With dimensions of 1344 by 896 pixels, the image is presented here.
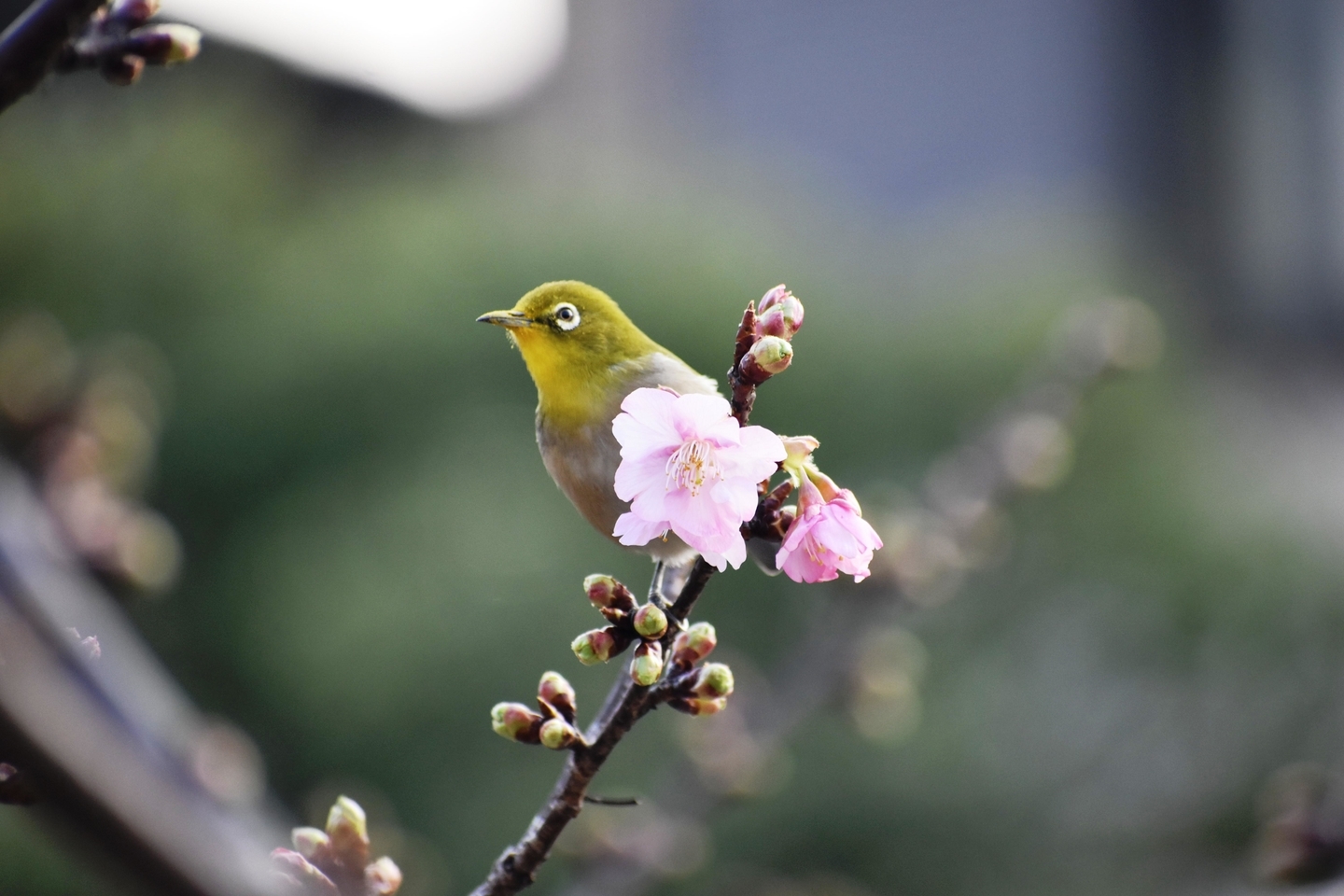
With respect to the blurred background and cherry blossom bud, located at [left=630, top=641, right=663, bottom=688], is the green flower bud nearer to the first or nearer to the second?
cherry blossom bud, located at [left=630, top=641, right=663, bottom=688]

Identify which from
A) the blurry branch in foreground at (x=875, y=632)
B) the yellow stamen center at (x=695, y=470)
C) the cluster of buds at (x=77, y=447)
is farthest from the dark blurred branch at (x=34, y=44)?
the blurry branch in foreground at (x=875, y=632)

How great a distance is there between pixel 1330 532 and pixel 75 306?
3.06 m

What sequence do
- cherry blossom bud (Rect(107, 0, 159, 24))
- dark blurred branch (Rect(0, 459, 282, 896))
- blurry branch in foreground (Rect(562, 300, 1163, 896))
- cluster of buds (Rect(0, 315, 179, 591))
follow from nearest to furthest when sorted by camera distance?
dark blurred branch (Rect(0, 459, 282, 896)) < cherry blossom bud (Rect(107, 0, 159, 24)) < cluster of buds (Rect(0, 315, 179, 591)) < blurry branch in foreground (Rect(562, 300, 1163, 896))

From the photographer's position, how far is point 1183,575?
239 centimetres

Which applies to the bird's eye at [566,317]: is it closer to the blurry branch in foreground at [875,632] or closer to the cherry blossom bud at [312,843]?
the cherry blossom bud at [312,843]

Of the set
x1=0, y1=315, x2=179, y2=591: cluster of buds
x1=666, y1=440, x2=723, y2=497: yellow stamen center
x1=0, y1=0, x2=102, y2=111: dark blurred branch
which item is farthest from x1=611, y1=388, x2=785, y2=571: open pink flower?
x1=0, y1=315, x2=179, y2=591: cluster of buds

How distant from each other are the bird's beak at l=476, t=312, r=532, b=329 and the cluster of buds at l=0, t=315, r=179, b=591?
0.59 meters

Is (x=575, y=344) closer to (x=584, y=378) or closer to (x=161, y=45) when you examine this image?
(x=584, y=378)

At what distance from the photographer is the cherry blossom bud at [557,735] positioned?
423 mm

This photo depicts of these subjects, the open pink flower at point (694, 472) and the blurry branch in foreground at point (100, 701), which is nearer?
the blurry branch in foreground at point (100, 701)

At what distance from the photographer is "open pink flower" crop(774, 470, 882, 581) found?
1.23ft

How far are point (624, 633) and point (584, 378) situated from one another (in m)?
0.13

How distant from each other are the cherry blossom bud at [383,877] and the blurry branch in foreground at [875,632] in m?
0.56

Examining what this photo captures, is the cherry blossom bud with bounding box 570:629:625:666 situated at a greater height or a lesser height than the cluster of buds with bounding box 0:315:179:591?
lesser
